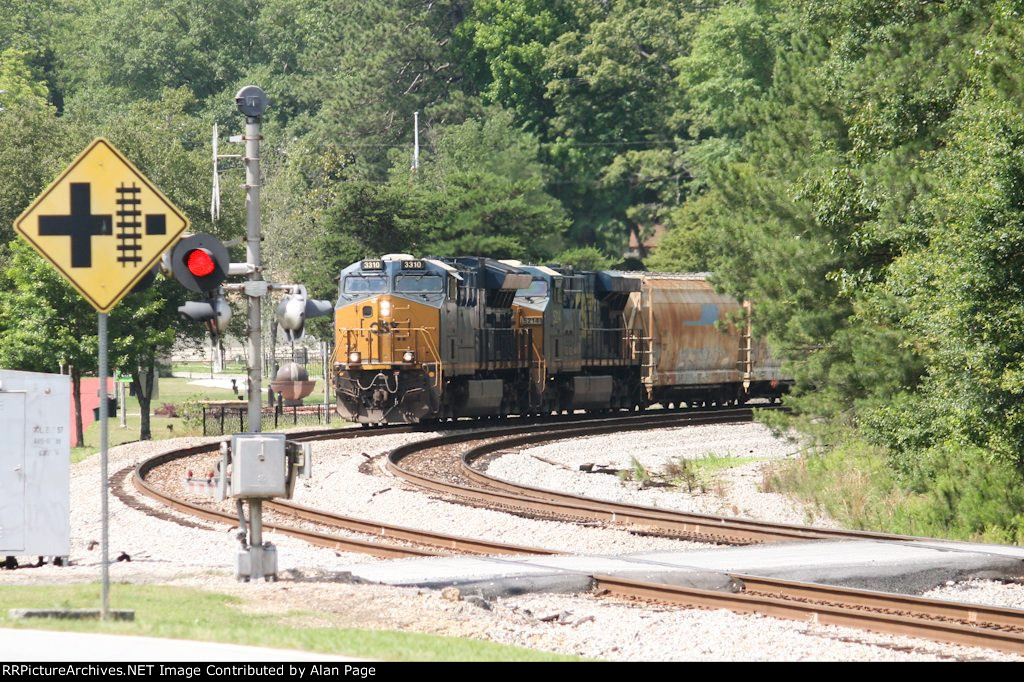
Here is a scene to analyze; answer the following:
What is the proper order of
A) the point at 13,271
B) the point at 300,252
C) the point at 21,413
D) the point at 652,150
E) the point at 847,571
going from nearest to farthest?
1. the point at 847,571
2. the point at 21,413
3. the point at 13,271
4. the point at 300,252
5. the point at 652,150

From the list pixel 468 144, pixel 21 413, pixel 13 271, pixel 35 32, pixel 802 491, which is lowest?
pixel 802 491

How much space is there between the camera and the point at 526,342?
40.0m

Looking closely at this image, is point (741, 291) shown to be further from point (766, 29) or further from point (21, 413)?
point (766, 29)

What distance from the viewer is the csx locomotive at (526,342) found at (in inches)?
1400

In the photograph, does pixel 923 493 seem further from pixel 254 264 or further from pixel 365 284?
pixel 365 284

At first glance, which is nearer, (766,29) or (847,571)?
(847,571)

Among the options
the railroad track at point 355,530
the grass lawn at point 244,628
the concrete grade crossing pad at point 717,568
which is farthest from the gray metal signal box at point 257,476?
the railroad track at point 355,530

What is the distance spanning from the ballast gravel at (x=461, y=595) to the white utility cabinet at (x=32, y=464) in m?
0.47

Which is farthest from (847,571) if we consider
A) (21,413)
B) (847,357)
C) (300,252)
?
Result: (300,252)

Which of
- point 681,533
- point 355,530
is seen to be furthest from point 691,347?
point 355,530

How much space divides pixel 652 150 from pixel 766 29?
48.1ft

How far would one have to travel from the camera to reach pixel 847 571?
48.8 ft

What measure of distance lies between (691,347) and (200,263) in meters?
33.4

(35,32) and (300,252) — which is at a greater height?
(35,32)
